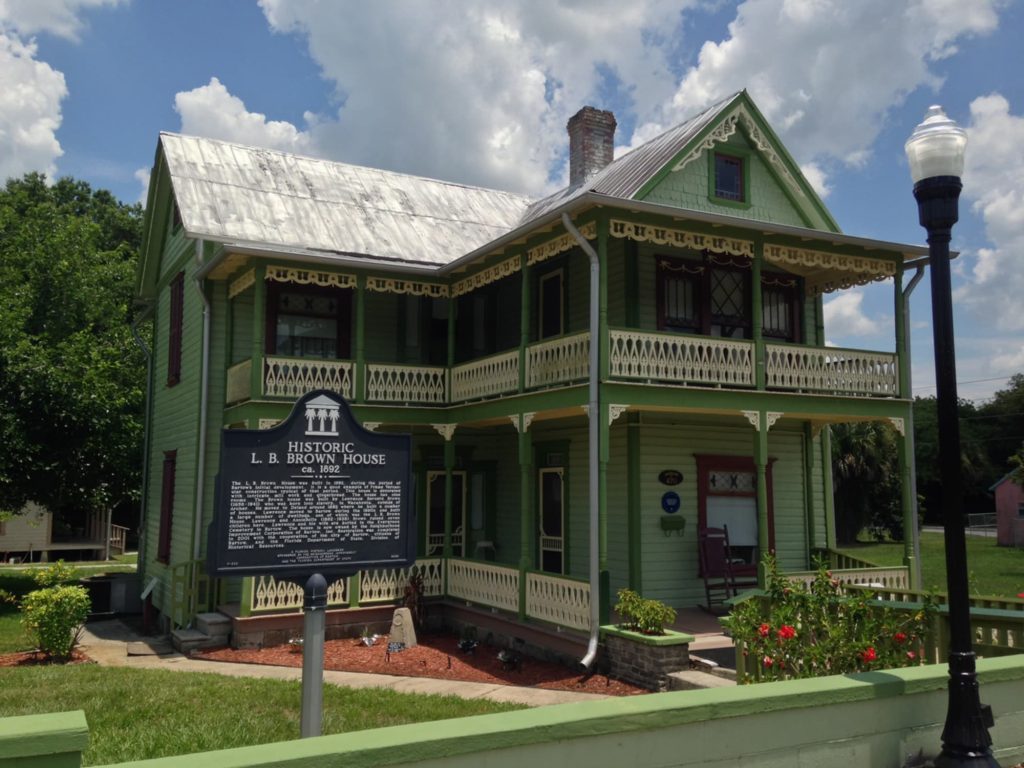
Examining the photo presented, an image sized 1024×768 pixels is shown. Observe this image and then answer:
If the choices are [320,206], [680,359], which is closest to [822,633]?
[680,359]

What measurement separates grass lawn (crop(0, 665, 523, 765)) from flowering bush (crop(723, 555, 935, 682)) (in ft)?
9.71

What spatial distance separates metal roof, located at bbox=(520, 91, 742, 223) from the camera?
15.4 meters

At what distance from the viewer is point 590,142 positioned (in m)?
20.5

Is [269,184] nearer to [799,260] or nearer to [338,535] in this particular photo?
[799,260]

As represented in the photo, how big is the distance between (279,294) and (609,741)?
1354 centimetres

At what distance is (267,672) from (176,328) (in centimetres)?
989

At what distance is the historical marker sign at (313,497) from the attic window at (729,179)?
11687mm

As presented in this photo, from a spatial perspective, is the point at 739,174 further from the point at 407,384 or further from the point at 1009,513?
the point at 1009,513

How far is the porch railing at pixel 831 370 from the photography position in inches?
568

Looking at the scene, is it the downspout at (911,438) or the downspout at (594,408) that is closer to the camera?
the downspout at (594,408)

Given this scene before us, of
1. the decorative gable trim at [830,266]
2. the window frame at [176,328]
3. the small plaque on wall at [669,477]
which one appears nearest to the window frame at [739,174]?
the decorative gable trim at [830,266]

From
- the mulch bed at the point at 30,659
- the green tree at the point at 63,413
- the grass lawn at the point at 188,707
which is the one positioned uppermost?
the green tree at the point at 63,413

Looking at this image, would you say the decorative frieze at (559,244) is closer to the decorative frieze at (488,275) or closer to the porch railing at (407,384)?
the decorative frieze at (488,275)

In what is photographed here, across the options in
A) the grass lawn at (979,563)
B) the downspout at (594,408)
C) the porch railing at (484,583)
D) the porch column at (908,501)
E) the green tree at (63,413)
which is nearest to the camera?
the downspout at (594,408)
